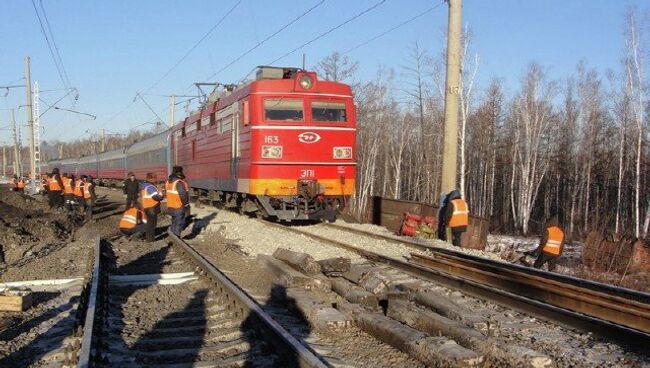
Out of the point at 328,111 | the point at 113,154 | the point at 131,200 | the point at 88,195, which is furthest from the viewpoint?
the point at 113,154

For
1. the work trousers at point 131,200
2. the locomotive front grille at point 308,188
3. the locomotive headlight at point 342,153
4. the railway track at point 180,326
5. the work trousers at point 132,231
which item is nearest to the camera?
the railway track at point 180,326

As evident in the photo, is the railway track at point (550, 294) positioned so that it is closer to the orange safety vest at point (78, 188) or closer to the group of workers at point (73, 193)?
the group of workers at point (73, 193)

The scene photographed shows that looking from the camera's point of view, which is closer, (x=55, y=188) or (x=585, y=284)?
(x=585, y=284)

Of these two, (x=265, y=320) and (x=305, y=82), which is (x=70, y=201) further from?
(x=265, y=320)

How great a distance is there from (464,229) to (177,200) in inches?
238

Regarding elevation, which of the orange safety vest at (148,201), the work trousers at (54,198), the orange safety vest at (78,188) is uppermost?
the orange safety vest at (148,201)

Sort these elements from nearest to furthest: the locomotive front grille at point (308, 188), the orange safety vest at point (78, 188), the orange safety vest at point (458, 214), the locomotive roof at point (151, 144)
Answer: the orange safety vest at point (458, 214), the locomotive front grille at point (308, 188), the orange safety vest at point (78, 188), the locomotive roof at point (151, 144)

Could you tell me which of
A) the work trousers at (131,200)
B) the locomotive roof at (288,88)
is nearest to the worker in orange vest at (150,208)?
the locomotive roof at (288,88)

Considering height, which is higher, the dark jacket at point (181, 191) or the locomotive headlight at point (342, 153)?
the locomotive headlight at point (342, 153)

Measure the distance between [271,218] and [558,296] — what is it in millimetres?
10969

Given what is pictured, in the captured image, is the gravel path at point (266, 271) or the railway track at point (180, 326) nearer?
the railway track at point (180, 326)

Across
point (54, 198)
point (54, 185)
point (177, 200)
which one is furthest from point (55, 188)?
point (177, 200)

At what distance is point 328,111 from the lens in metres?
14.8

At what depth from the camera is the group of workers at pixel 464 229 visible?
11.1 metres
